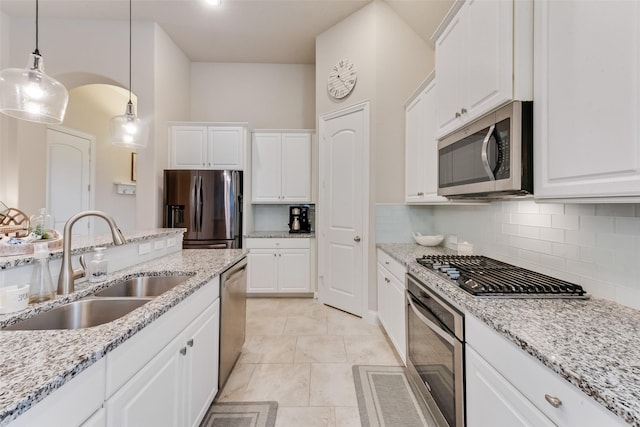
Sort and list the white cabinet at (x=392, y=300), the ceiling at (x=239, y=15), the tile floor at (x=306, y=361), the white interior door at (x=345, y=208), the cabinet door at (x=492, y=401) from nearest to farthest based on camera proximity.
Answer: the cabinet door at (x=492, y=401)
the tile floor at (x=306, y=361)
the white cabinet at (x=392, y=300)
the ceiling at (x=239, y=15)
the white interior door at (x=345, y=208)

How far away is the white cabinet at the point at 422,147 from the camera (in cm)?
235

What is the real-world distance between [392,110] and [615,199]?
2.47 metres

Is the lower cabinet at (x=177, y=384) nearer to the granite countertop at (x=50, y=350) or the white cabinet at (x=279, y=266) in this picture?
the granite countertop at (x=50, y=350)

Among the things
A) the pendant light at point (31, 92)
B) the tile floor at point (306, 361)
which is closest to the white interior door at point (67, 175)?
the pendant light at point (31, 92)

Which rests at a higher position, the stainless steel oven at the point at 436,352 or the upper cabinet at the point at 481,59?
the upper cabinet at the point at 481,59

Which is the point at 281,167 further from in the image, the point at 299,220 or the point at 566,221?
the point at 566,221

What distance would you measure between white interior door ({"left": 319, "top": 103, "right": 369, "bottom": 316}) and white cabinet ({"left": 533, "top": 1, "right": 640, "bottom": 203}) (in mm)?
2019

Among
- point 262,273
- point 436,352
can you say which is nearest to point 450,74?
point 436,352

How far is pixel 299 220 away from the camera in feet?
13.6

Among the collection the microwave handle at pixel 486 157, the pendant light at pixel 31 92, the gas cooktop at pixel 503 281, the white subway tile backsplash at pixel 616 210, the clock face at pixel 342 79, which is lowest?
the gas cooktop at pixel 503 281

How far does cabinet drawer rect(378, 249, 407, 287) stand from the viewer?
2176mm

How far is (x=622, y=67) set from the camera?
841 mm

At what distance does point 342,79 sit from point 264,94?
1.62 m

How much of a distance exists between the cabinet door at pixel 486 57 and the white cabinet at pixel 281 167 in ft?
8.68
